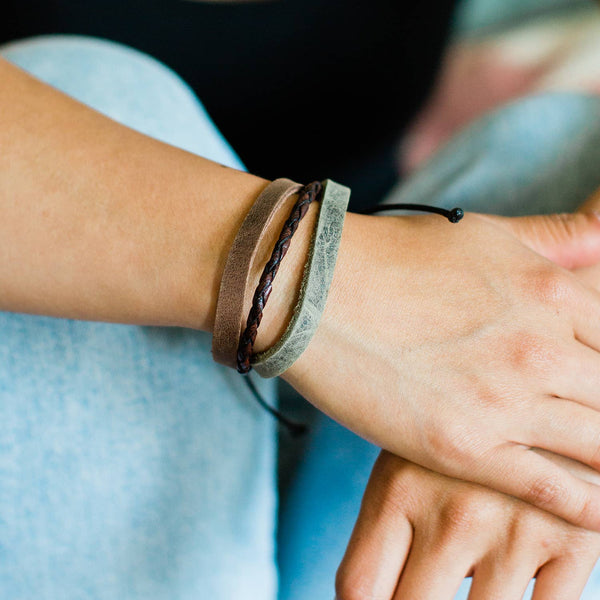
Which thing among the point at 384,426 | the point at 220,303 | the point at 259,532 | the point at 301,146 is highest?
the point at 220,303

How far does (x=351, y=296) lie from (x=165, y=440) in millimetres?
327

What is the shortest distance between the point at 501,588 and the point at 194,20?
1303 mm

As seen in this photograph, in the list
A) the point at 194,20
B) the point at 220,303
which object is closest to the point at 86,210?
the point at 220,303

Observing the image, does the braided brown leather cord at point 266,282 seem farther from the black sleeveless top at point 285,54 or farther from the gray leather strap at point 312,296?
the black sleeveless top at point 285,54

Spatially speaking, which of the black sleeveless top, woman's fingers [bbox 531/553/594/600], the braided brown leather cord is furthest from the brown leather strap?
the black sleeveless top

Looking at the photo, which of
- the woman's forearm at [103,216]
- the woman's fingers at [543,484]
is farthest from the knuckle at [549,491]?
the woman's forearm at [103,216]

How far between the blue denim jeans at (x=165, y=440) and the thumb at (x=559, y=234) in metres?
0.16

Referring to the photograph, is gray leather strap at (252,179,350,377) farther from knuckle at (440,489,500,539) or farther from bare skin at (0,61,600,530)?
knuckle at (440,489,500,539)

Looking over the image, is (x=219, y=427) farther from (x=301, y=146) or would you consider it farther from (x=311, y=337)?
(x=301, y=146)

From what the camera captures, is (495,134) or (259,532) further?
(495,134)

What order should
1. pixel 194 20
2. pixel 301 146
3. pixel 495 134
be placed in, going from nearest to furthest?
pixel 495 134 < pixel 194 20 < pixel 301 146

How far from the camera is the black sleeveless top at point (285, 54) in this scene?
1.34 m

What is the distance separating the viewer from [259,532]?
83cm

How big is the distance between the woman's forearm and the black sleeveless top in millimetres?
819
